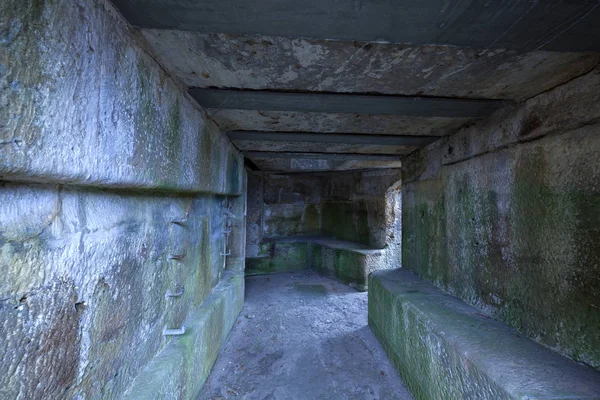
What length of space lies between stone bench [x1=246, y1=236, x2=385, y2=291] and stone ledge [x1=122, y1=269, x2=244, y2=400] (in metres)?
2.66

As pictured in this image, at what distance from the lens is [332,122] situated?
2006mm

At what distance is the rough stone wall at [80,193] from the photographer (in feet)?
1.94

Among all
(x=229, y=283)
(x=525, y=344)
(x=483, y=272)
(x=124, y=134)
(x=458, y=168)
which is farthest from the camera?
(x=229, y=283)

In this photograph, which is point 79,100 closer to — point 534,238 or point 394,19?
point 394,19

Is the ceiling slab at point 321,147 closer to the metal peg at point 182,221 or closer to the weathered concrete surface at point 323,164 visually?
the metal peg at point 182,221

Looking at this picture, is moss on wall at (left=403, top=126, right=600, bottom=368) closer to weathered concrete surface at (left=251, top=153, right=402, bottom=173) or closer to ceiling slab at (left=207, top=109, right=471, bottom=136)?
ceiling slab at (left=207, top=109, right=471, bottom=136)

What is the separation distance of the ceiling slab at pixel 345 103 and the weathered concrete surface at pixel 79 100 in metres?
0.39

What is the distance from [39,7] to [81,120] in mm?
249

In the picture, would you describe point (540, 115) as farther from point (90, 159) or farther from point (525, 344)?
point (90, 159)

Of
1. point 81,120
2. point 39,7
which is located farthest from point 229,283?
point 39,7

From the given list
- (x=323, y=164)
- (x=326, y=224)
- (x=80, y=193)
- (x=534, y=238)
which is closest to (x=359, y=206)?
(x=326, y=224)

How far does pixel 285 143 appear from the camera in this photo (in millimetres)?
2682

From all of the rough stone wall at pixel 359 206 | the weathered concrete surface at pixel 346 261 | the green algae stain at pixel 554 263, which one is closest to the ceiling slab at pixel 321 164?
the rough stone wall at pixel 359 206

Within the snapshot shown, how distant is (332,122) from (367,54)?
34.5 inches
